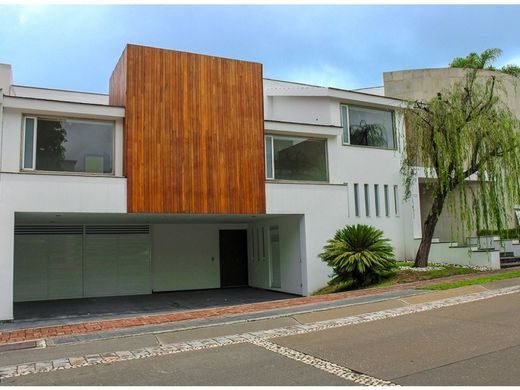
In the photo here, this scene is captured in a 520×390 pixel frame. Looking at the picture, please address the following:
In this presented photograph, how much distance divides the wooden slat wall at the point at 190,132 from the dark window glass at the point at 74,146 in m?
0.70

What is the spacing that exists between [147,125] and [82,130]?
5.82ft

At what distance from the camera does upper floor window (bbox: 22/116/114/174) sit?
42.3ft

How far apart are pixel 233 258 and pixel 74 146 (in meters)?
8.91

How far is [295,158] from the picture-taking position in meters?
16.6

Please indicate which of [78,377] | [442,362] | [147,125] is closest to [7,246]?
[147,125]

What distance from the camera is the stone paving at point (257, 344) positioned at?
6.43 m

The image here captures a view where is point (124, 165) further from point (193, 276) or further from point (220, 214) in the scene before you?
point (193, 276)

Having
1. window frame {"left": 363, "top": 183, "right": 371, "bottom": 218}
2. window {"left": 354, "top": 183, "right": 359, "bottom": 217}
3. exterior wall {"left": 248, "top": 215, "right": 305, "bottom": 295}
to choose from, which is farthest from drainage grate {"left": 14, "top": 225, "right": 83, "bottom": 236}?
window frame {"left": 363, "top": 183, "right": 371, "bottom": 218}

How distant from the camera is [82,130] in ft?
44.4

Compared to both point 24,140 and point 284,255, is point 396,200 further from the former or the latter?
point 24,140

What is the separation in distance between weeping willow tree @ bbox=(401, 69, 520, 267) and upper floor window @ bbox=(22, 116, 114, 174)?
32.4 feet

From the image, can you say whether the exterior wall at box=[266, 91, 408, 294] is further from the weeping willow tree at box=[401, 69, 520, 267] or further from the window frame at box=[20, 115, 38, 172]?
the window frame at box=[20, 115, 38, 172]

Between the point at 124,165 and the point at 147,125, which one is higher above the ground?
the point at 147,125

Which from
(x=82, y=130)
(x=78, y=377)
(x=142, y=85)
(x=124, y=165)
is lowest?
(x=78, y=377)
